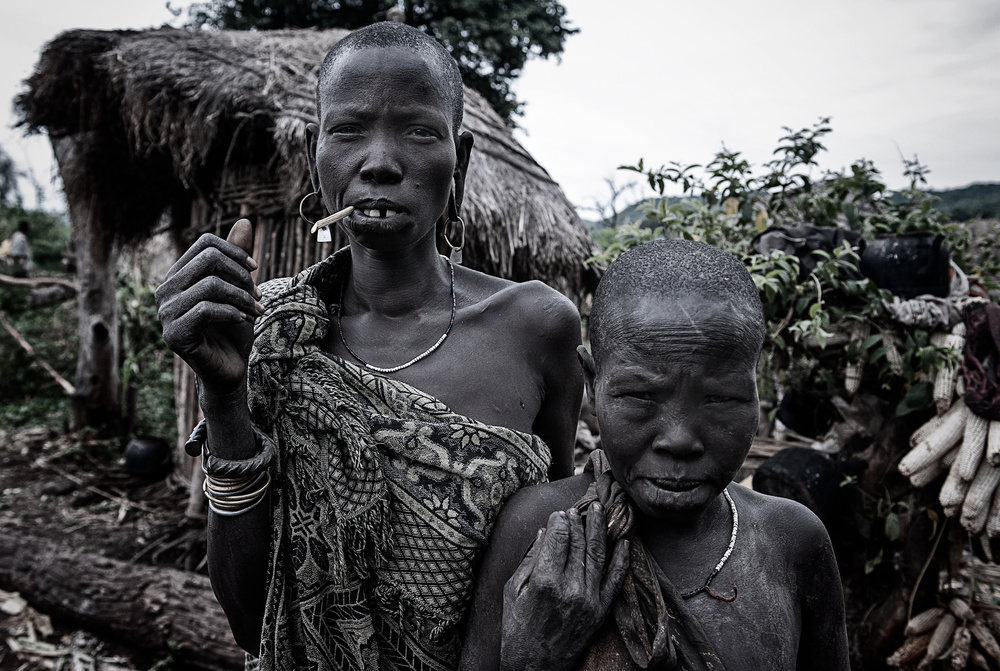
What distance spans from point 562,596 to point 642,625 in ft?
0.44

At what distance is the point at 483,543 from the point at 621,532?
0.33 metres

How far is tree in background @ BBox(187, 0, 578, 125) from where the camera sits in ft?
44.2

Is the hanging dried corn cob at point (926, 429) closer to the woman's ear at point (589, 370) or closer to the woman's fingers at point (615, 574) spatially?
the woman's ear at point (589, 370)

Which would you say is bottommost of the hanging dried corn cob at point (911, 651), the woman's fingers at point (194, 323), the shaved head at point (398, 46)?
the hanging dried corn cob at point (911, 651)

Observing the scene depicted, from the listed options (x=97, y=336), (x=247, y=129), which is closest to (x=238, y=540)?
(x=247, y=129)

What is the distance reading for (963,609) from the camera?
312 centimetres

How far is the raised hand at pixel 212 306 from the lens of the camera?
3.75ft

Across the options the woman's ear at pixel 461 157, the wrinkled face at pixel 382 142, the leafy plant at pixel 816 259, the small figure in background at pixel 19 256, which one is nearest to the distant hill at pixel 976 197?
the leafy plant at pixel 816 259

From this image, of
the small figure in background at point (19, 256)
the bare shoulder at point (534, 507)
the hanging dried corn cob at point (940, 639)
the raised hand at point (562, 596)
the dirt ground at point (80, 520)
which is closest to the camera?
the raised hand at point (562, 596)

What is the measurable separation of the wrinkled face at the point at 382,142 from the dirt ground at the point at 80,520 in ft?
12.7

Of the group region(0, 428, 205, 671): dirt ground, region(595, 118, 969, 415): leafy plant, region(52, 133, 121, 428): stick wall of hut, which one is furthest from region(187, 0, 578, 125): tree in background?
region(595, 118, 969, 415): leafy plant

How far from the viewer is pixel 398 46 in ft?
4.48

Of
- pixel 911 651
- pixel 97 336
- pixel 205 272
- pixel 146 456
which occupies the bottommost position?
pixel 146 456

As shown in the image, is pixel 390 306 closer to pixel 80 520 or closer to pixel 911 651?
pixel 911 651
